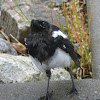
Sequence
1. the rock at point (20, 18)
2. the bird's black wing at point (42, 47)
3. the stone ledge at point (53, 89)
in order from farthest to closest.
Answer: the rock at point (20, 18) → the stone ledge at point (53, 89) → the bird's black wing at point (42, 47)

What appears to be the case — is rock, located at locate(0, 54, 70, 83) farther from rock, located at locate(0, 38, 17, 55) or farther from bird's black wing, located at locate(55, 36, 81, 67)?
bird's black wing, located at locate(55, 36, 81, 67)

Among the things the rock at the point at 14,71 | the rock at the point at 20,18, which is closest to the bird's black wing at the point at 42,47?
the rock at the point at 14,71

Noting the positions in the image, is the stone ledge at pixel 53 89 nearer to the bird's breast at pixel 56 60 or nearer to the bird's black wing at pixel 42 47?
the bird's breast at pixel 56 60

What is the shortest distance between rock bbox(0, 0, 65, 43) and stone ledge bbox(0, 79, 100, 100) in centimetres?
186

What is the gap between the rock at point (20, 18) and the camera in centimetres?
462

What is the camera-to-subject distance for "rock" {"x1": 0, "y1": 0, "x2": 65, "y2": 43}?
462cm

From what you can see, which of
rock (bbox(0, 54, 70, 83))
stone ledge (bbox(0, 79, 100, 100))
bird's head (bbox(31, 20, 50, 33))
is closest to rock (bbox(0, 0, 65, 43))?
rock (bbox(0, 54, 70, 83))

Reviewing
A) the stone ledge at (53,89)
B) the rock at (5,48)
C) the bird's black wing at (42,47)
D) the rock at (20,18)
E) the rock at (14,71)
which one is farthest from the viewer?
the rock at (20,18)

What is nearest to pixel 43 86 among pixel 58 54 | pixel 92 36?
pixel 58 54

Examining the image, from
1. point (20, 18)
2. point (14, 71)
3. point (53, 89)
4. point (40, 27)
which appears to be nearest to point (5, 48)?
point (20, 18)

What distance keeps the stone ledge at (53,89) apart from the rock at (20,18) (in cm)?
186

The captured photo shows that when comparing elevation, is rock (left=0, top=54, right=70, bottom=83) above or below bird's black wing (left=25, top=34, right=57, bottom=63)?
below

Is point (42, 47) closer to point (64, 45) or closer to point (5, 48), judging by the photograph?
point (64, 45)

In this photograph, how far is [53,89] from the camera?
283cm
